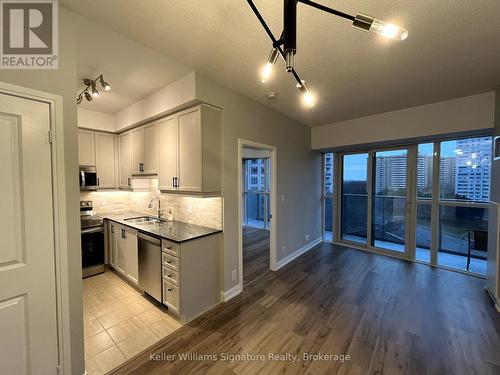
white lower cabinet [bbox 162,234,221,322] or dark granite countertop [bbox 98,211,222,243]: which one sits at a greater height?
dark granite countertop [bbox 98,211,222,243]

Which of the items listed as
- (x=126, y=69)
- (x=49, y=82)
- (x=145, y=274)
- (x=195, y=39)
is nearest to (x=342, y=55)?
(x=195, y=39)

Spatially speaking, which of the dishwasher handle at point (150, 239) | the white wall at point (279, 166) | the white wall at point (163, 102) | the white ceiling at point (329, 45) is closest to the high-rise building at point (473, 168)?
the white ceiling at point (329, 45)

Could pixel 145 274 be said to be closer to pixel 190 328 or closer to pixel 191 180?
pixel 190 328

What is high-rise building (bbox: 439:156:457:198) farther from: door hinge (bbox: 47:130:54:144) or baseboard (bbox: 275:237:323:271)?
door hinge (bbox: 47:130:54:144)

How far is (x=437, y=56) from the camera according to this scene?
2.01 metres

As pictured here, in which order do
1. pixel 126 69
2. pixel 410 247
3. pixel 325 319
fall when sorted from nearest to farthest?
pixel 126 69 → pixel 325 319 → pixel 410 247

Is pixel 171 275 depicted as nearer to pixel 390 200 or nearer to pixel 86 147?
pixel 86 147

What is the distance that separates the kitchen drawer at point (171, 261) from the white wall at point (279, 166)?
64 cm

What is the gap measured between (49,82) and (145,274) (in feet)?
7.52

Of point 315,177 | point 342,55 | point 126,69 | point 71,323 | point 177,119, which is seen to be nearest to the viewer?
point 71,323

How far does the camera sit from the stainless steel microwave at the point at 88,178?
348 cm

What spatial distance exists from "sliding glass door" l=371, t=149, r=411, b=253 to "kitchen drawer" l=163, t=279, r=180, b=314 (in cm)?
420

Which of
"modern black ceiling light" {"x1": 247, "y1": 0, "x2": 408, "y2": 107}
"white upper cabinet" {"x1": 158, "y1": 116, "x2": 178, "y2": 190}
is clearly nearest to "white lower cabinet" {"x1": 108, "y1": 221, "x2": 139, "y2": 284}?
"white upper cabinet" {"x1": 158, "y1": 116, "x2": 178, "y2": 190}

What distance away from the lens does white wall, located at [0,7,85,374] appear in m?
1.44
